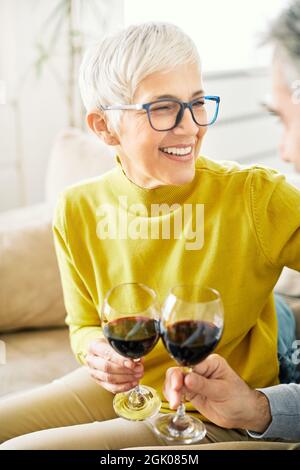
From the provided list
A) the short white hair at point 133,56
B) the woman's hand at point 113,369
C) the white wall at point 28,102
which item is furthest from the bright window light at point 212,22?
the white wall at point 28,102

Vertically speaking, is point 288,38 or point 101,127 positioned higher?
point 288,38

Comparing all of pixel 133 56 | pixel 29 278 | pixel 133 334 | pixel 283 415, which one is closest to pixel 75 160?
pixel 29 278

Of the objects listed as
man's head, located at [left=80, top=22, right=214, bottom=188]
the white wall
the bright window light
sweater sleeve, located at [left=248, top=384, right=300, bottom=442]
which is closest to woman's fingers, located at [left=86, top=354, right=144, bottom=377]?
sweater sleeve, located at [left=248, top=384, right=300, bottom=442]

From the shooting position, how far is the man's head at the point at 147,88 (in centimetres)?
96

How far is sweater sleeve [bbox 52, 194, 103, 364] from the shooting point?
1203 mm

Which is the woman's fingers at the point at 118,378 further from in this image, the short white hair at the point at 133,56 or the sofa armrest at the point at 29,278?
the sofa armrest at the point at 29,278

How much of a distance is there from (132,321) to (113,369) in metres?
0.14

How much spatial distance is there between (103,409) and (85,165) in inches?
30.0

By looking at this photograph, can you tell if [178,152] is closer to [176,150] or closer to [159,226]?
[176,150]

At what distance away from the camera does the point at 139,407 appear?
42.6 inches

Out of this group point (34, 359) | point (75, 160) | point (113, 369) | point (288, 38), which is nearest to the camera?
point (288, 38)

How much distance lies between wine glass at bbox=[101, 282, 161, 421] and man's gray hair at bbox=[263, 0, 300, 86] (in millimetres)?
415
